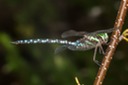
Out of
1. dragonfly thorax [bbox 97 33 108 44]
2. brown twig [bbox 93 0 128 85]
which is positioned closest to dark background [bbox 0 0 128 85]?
dragonfly thorax [bbox 97 33 108 44]

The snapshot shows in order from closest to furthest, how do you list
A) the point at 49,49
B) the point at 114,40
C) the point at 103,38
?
the point at 114,40 → the point at 103,38 → the point at 49,49

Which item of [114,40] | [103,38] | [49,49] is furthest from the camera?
[49,49]

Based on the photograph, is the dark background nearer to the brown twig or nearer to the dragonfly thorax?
the dragonfly thorax

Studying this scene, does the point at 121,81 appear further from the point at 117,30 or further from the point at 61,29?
the point at 117,30

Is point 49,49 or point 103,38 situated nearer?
point 103,38

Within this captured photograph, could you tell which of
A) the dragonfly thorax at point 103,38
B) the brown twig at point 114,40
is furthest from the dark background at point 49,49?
the brown twig at point 114,40

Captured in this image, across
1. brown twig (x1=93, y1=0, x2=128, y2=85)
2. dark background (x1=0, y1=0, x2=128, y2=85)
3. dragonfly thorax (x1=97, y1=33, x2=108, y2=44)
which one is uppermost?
brown twig (x1=93, y1=0, x2=128, y2=85)

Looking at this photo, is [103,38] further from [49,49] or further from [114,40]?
[49,49]

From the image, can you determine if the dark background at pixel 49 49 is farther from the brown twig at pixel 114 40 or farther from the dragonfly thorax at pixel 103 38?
the brown twig at pixel 114 40

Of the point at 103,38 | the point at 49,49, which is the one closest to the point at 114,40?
the point at 103,38
